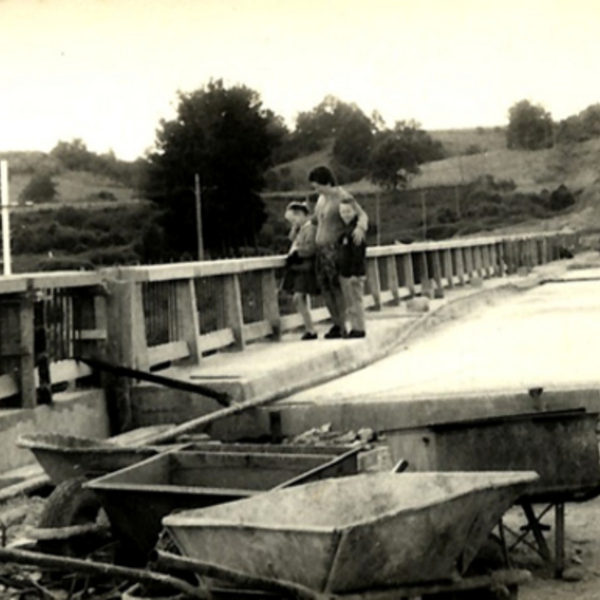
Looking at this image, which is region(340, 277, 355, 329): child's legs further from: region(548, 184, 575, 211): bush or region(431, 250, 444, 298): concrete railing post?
region(548, 184, 575, 211): bush

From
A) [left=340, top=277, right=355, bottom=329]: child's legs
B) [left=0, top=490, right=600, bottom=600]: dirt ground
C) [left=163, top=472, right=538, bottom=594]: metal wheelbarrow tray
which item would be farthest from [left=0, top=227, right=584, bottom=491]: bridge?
[left=163, top=472, right=538, bottom=594]: metal wheelbarrow tray

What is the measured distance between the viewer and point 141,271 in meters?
12.2

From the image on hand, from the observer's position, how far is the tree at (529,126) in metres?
81.1

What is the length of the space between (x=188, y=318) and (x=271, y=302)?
327 cm

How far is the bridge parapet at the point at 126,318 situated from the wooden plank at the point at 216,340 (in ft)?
0.04

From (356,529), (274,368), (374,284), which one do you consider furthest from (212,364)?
(374,284)

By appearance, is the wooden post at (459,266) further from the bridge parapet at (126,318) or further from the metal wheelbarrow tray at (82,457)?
the metal wheelbarrow tray at (82,457)

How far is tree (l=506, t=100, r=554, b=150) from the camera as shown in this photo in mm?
81062

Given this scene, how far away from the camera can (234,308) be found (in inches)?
595

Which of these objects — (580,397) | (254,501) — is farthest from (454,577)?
(580,397)

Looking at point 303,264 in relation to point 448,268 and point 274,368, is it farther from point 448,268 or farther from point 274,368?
point 448,268

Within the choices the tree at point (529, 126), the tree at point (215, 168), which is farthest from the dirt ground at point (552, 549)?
the tree at point (529, 126)

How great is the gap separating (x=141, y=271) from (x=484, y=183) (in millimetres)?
76874

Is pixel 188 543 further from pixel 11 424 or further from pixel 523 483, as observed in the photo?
pixel 11 424
